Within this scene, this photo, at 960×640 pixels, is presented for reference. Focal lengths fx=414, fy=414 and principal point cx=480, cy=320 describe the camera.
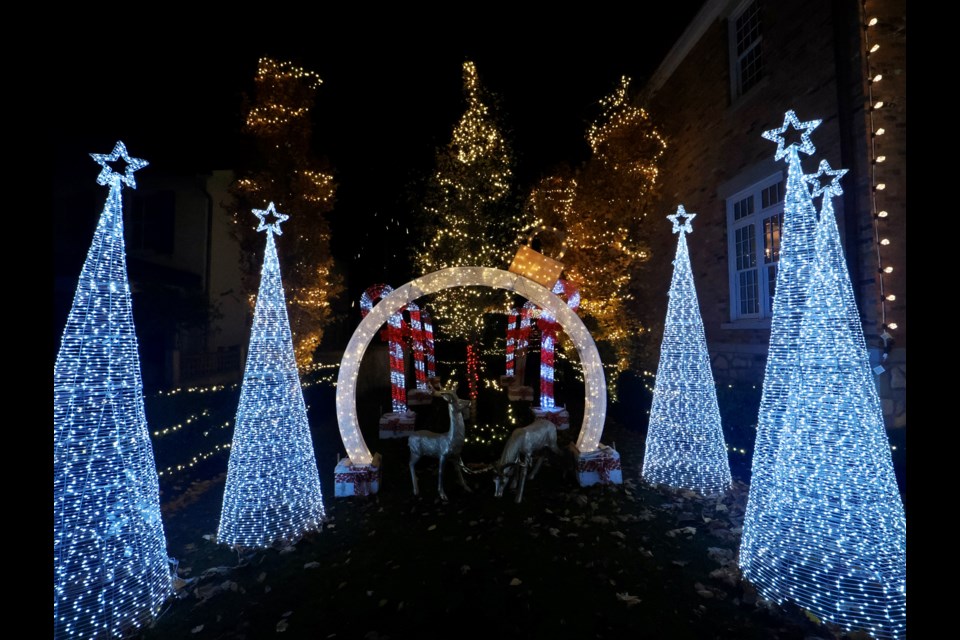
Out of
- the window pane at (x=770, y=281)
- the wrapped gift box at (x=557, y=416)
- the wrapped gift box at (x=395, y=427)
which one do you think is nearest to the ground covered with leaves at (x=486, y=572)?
the wrapped gift box at (x=395, y=427)

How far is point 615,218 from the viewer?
11453 mm

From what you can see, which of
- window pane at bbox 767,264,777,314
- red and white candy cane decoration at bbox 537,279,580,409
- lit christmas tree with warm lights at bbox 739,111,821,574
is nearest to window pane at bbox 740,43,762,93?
window pane at bbox 767,264,777,314

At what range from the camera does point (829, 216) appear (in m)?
3.50

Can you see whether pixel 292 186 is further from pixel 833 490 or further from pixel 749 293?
pixel 833 490

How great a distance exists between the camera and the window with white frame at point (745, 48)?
8.53 metres

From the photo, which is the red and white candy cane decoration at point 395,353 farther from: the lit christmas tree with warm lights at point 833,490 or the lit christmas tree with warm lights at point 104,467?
the lit christmas tree with warm lights at point 833,490

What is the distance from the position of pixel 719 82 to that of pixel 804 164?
11.5 feet

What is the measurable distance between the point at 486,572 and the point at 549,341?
6.68 meters

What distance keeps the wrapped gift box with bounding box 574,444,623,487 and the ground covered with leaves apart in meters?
0.13

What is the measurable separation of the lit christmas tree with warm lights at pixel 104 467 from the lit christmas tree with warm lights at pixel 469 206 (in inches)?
373

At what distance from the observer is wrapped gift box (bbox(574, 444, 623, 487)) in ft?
18.9
